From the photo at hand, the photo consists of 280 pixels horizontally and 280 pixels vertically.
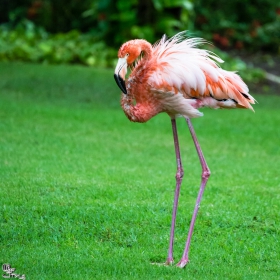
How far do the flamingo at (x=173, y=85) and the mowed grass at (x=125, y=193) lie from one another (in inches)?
20.8

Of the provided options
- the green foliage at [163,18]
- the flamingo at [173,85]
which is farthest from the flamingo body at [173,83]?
the green foliage at [163,18]

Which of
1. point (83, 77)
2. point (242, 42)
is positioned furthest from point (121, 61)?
point (242, 42)

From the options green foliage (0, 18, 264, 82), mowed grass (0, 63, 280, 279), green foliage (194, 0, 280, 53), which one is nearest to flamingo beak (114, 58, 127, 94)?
mowed grass (0, 63, 280, 279)

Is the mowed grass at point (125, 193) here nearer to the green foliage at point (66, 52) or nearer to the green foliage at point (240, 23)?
the green foliage at point (66, 52)

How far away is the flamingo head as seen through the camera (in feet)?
17.4

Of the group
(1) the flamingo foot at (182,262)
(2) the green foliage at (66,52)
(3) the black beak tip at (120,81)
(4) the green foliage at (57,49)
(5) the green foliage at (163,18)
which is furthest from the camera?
(5) the green foliage at (163,18)

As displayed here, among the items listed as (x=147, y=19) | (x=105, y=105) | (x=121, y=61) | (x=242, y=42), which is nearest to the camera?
(x=121, y=61)

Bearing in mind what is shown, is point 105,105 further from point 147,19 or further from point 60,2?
point 60,2

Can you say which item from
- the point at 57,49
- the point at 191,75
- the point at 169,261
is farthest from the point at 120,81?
the point at 57,49

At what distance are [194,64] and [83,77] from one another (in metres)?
8.90

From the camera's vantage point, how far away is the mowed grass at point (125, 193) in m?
5.18

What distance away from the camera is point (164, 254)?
17.9 feet

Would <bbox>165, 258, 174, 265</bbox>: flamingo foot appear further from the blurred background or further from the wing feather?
the blurred background

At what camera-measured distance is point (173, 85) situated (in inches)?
210
